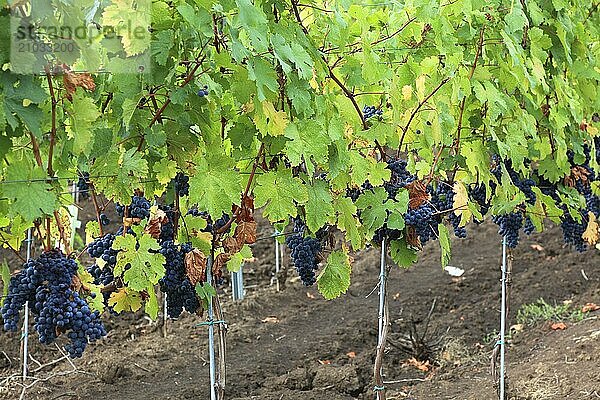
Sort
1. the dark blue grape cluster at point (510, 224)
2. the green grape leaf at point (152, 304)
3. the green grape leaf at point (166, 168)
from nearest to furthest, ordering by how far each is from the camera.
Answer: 1. the green grape leaf at point (166, 168)
2. the green grape leaf at point (152, 304)
3. the dark blue grape cluster at point (510, 224)

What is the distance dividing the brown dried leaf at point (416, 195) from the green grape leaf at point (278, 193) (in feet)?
2.58

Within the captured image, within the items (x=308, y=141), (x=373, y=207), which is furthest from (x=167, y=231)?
(x=308, y=141)

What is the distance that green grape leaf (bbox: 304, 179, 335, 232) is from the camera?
291 centimetres

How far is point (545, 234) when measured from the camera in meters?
8.58

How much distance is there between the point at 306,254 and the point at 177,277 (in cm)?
63

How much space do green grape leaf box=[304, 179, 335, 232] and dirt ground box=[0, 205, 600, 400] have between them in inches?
83.5

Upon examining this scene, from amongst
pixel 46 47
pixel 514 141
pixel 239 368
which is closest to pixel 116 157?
pixel 46 47

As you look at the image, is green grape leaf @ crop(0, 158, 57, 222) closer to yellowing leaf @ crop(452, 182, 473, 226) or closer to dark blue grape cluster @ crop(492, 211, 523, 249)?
yellowing leaf @ crop(452, 182, 473, 226)

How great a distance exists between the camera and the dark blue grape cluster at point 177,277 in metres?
3.23

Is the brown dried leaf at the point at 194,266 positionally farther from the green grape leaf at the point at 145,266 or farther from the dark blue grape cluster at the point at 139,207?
the dark blue grape cluster at the point at 139,207

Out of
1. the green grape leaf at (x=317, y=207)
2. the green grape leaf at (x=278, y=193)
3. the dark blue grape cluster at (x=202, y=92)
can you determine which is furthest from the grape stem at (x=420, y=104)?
the dark blue grape cluster at (x=202, y=92)

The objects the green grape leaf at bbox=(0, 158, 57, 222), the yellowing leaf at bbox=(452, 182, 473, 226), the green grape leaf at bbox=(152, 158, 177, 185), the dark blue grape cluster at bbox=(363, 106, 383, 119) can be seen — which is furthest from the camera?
the dark blue grape cluster at bbox=(363, 106, 383, 119)

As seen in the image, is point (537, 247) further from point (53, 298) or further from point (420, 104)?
point (53, 298)

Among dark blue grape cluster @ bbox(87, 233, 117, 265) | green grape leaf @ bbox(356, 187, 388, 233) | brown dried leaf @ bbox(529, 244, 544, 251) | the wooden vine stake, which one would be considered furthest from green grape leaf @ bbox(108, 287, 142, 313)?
brown dried leaf @ bbox(529, 244, 544, 251)
